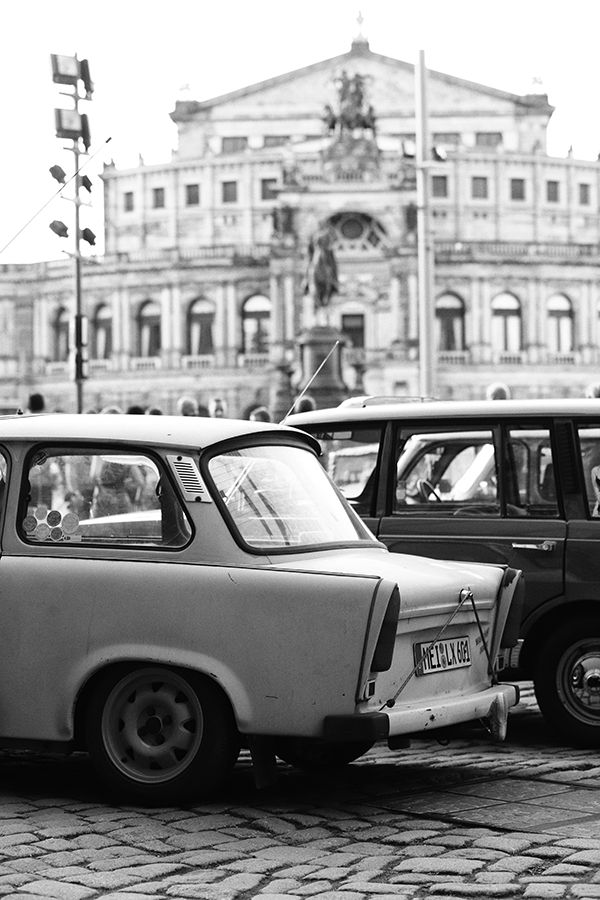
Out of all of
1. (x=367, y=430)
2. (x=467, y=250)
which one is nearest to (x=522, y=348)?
(x=467, y=250)

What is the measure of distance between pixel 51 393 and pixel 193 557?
76.3 meters

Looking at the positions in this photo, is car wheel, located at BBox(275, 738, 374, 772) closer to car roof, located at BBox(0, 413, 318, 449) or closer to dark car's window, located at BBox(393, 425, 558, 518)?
car roof, located at BBox(0, 413, 318, 449)

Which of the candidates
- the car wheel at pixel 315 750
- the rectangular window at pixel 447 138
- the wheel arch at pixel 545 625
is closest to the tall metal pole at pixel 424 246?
the wheel arch at pixel 545 625

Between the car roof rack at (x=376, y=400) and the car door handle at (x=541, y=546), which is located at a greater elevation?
the car roof rack at (x=376, y=400)

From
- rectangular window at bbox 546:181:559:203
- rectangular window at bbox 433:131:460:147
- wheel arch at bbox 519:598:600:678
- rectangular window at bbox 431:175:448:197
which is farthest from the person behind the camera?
rectangular window at bbox 433:131:460:147

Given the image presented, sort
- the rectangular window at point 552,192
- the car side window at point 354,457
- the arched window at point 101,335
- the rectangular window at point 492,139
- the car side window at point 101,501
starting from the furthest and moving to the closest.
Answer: the rectangular window at point 492,139, the rectangular window at point 552,192, the arched window at point 101,335, the car side window at point 354,457, the car side window at point 101,501

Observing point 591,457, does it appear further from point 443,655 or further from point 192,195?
point 192,195

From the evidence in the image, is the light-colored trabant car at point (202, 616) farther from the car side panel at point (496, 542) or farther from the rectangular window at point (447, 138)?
the rectangular window at point (447, 138)

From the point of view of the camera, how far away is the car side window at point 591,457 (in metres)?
8.23

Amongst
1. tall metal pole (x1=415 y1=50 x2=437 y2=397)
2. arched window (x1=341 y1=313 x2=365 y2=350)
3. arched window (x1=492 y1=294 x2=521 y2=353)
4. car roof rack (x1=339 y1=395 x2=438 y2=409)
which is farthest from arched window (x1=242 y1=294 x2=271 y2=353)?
car roof rack (x1=339 y1=395 x2=438 y2=409)

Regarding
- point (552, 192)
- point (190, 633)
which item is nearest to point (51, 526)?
point (190, 633)

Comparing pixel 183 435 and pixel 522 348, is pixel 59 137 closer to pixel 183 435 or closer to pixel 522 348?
pixel 183 435

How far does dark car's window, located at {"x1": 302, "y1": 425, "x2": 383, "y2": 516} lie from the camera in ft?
28.8

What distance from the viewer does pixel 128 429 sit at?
6.38 m
